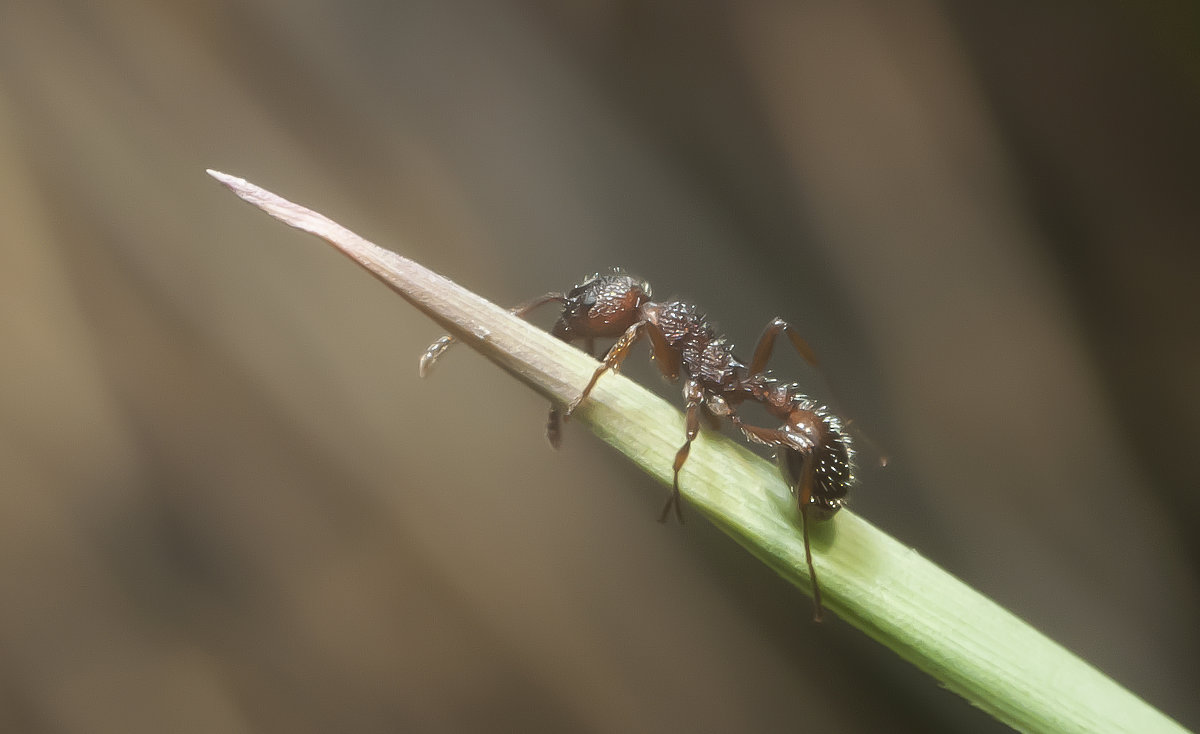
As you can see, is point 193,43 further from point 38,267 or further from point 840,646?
point 840,646

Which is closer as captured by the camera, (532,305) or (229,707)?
(532,305)

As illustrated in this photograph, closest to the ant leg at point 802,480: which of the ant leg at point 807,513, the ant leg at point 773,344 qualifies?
the ant leg at point 807,513

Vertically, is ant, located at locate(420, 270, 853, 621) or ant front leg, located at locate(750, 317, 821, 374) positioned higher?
ant front leg, located at locate(750, 317, 821, 374)

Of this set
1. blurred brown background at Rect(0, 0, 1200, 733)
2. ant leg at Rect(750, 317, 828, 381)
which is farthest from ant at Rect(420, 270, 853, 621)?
blurred brown background at Rect(0, 0, 1200, 733)

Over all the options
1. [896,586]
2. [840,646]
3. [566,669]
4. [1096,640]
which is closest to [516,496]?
[566,669]

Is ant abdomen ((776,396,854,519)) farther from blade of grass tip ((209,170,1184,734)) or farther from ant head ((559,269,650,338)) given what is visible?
ant head ((559,269,650,338))

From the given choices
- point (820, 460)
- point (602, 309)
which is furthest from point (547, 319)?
point (820, 460)

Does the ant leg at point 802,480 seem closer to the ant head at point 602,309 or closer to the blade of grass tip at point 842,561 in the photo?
the blade of grass tip at point 842,561
